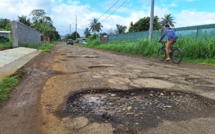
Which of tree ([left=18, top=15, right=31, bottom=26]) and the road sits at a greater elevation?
tree ([left=18, top=15, right=31, bottom=26])

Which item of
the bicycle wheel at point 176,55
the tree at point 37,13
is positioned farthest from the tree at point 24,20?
the bicycle wheel at point 176,55

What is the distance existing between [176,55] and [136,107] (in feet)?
22.5

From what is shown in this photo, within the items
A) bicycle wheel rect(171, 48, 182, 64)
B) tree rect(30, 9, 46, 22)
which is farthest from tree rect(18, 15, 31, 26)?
bicycle wheel rect(171, 48, 182, 64)

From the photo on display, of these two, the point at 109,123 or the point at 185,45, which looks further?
the point at 185,45

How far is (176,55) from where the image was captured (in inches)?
367

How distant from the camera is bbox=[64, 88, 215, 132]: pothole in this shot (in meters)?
2.57

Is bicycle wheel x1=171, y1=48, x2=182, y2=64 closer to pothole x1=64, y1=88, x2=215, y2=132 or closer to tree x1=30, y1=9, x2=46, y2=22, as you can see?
pothole x1=64, y1=88, x2=215, y2=132

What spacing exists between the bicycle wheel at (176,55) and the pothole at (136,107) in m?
5.60

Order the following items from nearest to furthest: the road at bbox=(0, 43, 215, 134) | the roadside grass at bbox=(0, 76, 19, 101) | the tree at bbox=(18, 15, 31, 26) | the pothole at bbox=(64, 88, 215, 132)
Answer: the road at bbox=(0, 43, 215, 134) → the pothole at bbox=(64, 88, 215, 132) → the roadside grass at bbox=(0, 76, 19, 101) → the tree at bbox=(18, 15, 31, 26)

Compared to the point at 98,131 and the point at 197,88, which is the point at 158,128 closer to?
the point at 98,131

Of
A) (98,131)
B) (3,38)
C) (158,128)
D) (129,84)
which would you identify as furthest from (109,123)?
(3,38)

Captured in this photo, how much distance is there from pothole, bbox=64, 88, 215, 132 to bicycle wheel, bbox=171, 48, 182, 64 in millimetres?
5600

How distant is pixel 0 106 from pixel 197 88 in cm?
344

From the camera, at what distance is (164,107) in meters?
3.04
